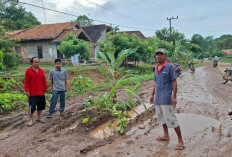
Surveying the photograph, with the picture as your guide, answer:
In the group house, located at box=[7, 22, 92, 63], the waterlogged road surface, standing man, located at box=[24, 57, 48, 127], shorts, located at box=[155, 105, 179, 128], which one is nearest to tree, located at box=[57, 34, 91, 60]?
house, located at box=[7, 22, 92, 63]

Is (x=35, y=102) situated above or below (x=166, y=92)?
below

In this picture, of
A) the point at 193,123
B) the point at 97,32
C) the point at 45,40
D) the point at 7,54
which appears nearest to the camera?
the point at 193,123

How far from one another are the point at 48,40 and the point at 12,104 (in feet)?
52.3

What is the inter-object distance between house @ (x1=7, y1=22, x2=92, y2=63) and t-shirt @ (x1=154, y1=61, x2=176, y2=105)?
17914mm

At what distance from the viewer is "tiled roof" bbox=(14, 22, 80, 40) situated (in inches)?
816

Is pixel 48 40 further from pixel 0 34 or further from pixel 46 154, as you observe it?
pixel 46 154

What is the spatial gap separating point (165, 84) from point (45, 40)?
2008cm

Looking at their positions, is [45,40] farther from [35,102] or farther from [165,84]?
[165,84]

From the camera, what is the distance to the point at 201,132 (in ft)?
14.2

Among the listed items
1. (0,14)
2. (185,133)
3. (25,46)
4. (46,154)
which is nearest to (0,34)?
(25,46)

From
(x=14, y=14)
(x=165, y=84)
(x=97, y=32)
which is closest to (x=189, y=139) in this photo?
(x=165, y=84)

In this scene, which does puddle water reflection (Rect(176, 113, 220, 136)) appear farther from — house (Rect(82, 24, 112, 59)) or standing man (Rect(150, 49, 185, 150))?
house (Rect(82, 24, 112, 59))

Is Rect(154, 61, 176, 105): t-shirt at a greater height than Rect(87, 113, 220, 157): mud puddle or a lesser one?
greater

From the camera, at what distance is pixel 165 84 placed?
3.50 m
